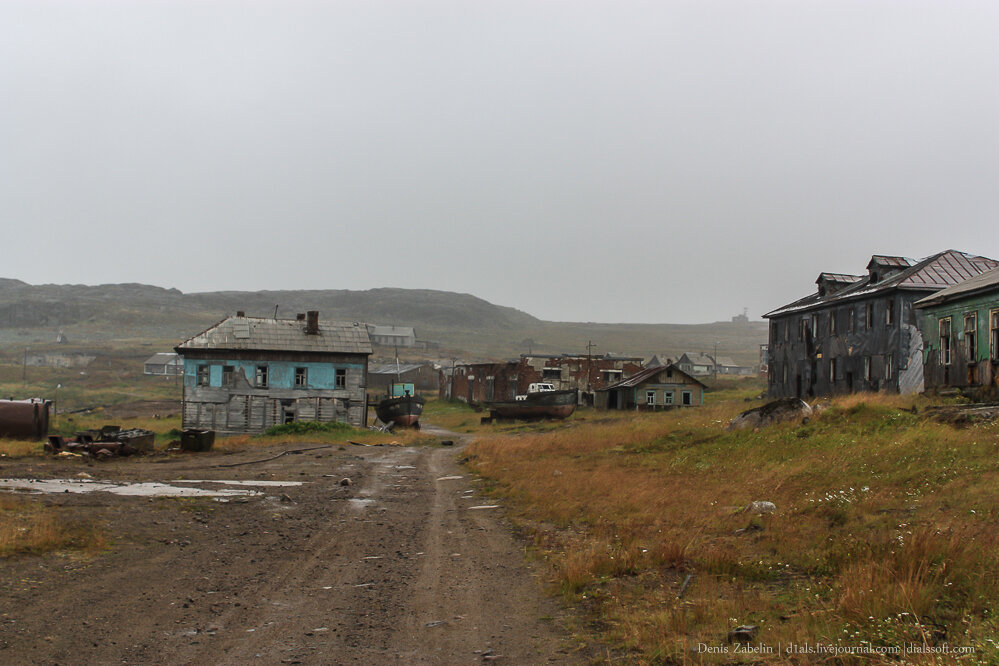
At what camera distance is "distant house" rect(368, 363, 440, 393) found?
97.3 m

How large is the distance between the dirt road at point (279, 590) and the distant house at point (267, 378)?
30.2 meters

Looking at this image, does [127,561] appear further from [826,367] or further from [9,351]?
[9,351]

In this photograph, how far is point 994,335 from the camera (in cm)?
2338

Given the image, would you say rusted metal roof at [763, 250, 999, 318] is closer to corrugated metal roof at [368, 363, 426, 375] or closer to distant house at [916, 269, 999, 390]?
distant house at [916, 269, 999, 390]

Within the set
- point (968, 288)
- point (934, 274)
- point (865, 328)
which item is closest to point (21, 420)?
point (968, 288)

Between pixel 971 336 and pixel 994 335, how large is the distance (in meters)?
1.22

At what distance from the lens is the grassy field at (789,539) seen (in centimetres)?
619

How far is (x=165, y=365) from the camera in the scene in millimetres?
105188

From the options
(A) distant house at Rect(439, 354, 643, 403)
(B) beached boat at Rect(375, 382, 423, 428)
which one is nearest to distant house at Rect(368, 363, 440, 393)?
(A) distant house at Rect(439, 354, 643, 403)

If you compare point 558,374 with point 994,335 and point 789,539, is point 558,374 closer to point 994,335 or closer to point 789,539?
point 994,335

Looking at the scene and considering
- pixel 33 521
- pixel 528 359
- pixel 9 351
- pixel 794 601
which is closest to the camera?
pixel 794 601

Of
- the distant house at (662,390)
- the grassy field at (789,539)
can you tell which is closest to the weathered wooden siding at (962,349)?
the grassy field at (789,539)

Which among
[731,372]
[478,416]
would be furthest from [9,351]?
[731,372]

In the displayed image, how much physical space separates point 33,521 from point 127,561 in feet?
8.51
